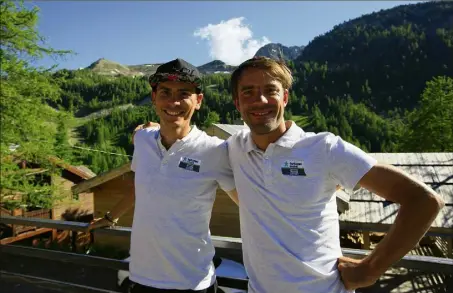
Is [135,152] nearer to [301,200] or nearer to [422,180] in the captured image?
[301,200]

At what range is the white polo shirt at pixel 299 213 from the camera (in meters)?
1.77

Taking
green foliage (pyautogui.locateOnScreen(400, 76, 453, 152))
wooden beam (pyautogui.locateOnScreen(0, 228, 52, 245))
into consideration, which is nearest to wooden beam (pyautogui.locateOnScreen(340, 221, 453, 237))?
wooden beam (pyautogui.locateOnScreen(0, 228, 52, 245))

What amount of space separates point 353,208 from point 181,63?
820cm

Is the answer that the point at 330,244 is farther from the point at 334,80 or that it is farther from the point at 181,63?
the point at 334,80

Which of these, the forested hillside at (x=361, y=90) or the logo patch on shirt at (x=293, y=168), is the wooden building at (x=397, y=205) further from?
the forested hillside at (x=361, y=90)

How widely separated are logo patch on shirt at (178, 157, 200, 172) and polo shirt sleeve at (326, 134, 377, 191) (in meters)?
0.84

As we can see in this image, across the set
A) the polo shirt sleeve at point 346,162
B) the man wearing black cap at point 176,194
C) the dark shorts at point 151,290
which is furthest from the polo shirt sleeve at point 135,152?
the polo shirt sleeve at point 346,162

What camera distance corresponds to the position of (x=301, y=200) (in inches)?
70.6

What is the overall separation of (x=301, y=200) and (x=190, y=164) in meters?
0.78

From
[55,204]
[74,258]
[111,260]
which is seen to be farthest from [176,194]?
[55,204]

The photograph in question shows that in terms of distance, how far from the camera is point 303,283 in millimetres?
1762

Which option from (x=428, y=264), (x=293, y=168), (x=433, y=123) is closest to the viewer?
(x=293, y=168)

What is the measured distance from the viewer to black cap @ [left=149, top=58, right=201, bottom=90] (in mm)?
2365

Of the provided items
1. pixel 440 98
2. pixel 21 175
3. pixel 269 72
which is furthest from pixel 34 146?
pixel 440 98
